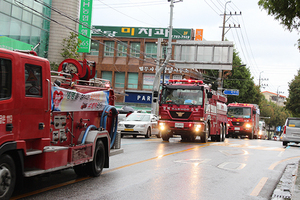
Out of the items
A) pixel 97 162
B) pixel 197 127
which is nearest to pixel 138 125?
pixel 197 127

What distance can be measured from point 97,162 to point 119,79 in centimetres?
4449

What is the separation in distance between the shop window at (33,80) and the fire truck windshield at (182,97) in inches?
→ 554

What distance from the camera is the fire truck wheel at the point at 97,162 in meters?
8.59

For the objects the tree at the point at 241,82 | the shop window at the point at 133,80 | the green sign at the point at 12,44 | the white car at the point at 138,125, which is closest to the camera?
the green sign at the point at 12,44

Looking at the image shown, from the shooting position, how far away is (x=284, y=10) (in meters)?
9.16

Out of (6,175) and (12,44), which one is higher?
(12,44)

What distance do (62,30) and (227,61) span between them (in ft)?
50.1

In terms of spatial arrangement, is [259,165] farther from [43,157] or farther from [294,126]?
[294,126]

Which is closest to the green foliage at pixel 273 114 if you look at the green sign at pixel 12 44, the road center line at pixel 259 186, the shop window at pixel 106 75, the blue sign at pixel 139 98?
the blue sign at pixel 139 98

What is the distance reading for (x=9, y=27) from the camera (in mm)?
21875

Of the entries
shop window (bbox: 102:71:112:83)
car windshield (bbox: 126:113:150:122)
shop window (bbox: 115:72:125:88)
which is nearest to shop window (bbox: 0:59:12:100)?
car windshield (bbox: 126:113:150:122)

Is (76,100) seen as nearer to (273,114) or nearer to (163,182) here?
(163,182)

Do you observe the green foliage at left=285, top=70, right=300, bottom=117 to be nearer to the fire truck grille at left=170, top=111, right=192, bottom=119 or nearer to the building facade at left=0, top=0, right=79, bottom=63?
the building facade at left=0, top=0, right=79, bottom=63

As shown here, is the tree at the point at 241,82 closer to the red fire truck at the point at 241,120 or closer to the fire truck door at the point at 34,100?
the red fire truck at the point at 241,120
